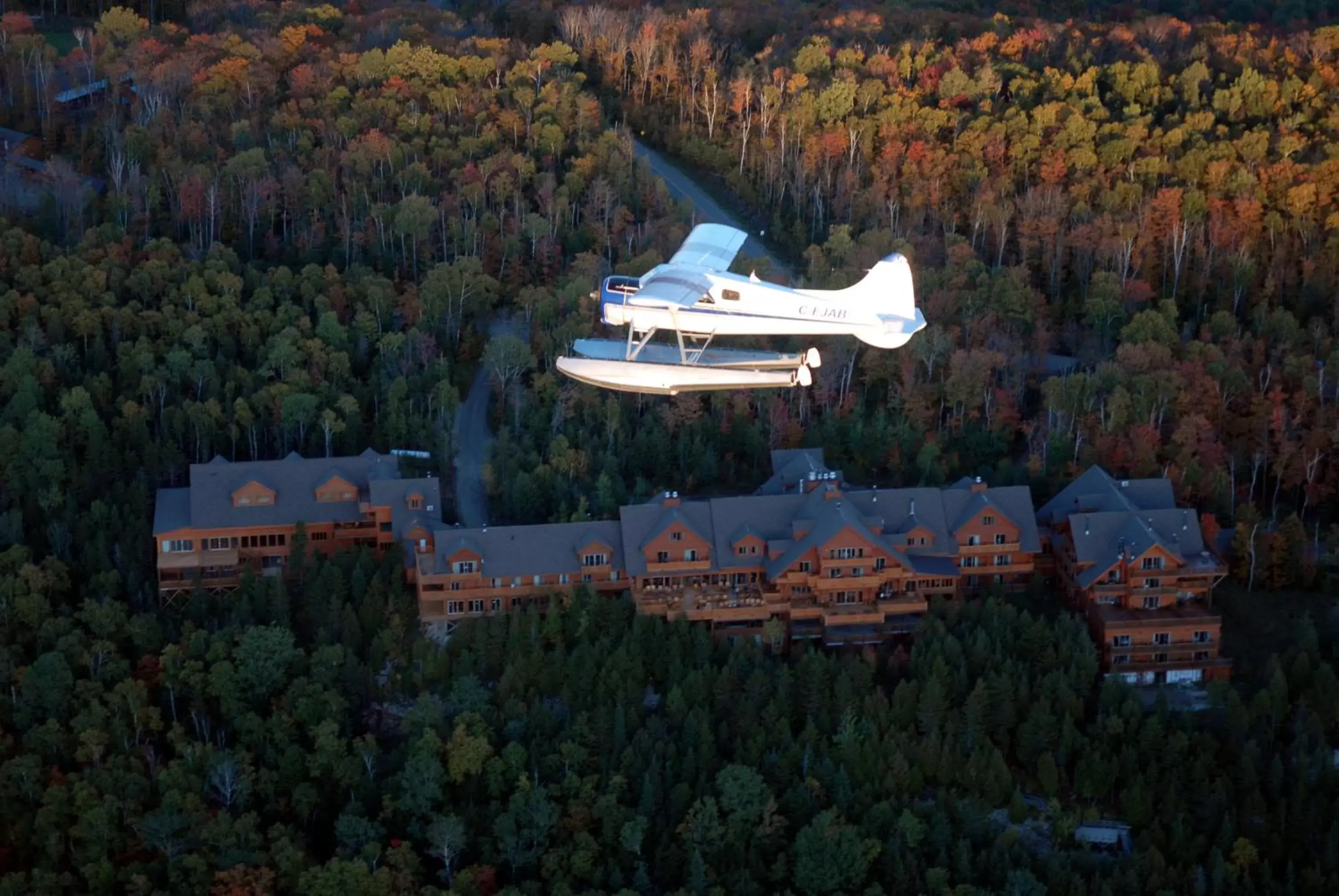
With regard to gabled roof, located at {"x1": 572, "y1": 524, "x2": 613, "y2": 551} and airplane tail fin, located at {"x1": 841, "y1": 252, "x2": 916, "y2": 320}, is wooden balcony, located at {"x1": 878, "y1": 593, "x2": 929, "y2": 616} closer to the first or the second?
gabled roof, located at {"x1": 572, "y1": 524, "x2": 613, "y2": 551}

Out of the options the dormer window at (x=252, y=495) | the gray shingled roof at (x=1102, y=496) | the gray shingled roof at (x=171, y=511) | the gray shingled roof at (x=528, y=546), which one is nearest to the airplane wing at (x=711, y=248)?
the gray shingled roof at (x=528, y=546)

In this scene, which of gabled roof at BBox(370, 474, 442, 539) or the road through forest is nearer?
gabled roof at BBox(370, 474, 442, 539)

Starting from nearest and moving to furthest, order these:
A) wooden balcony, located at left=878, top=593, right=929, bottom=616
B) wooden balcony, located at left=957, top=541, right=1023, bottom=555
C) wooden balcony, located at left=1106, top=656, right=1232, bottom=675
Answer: wooden balcony, located at left=1106, top=656, right=1232, bottom=675
wooden balcony, located at left=878, top=593, right=929, bottom=616
wooden balcony, located at left=957, top=541, right=1023, bottom=555

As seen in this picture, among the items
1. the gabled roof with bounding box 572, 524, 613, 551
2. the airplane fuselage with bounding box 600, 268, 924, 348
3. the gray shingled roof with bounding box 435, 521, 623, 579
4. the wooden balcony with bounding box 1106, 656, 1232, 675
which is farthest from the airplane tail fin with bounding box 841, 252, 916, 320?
the wooden balcony with bounding box 1106, 656, 1232, 675

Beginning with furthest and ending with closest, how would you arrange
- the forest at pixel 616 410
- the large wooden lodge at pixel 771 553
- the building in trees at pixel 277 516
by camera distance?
the building in trees at pixel 277 516, the large wooden lodge at pixel 771 553, the forest at pixel 616 410

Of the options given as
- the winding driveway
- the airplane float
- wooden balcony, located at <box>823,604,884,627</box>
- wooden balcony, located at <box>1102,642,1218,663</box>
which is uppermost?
the airplane float

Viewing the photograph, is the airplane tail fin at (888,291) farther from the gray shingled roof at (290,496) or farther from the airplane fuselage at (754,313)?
the gray shingled roof at (290,496)

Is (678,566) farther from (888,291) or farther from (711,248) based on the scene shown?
(888,291)

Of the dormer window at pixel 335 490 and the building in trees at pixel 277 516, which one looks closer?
the building in trees at pixel 277 516
